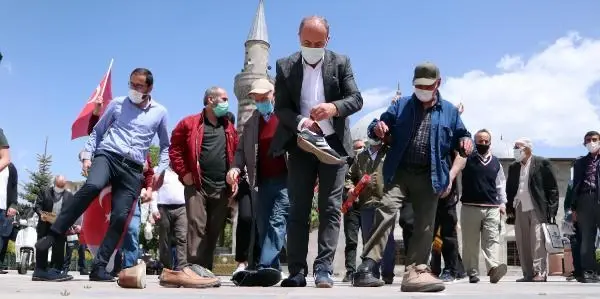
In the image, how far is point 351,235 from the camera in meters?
8.48

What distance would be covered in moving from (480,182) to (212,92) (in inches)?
154

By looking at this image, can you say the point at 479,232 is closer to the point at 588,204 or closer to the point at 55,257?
the point at 588,204

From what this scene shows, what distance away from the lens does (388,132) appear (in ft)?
17.3

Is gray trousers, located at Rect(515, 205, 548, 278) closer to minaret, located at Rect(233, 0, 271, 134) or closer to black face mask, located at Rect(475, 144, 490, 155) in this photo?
black face mask, located at Rect(475, 144, 490, 155)

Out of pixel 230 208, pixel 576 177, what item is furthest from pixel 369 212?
pixel 576 177

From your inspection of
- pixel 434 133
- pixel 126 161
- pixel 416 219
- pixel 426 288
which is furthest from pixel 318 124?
pixel 126 161

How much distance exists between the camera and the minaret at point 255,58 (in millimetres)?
53906

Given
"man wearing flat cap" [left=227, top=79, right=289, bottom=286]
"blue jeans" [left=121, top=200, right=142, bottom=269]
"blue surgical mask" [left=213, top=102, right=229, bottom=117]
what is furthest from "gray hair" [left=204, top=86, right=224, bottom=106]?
"blue jeans" [left=121, top=200, right=142, bottom=269]

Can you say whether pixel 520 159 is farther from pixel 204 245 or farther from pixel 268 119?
pixel 204 245

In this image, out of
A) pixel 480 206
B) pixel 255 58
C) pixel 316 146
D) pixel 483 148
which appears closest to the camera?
pixel 316 146

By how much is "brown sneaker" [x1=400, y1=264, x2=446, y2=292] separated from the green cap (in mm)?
1527

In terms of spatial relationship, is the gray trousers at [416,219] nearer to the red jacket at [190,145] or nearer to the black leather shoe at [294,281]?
the black leather shoe at [294,281]

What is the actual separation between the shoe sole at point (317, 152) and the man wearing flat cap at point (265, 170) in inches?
34.2

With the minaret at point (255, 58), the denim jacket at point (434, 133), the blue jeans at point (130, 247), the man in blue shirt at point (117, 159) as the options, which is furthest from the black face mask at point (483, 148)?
the minaret at point (255, 58)
